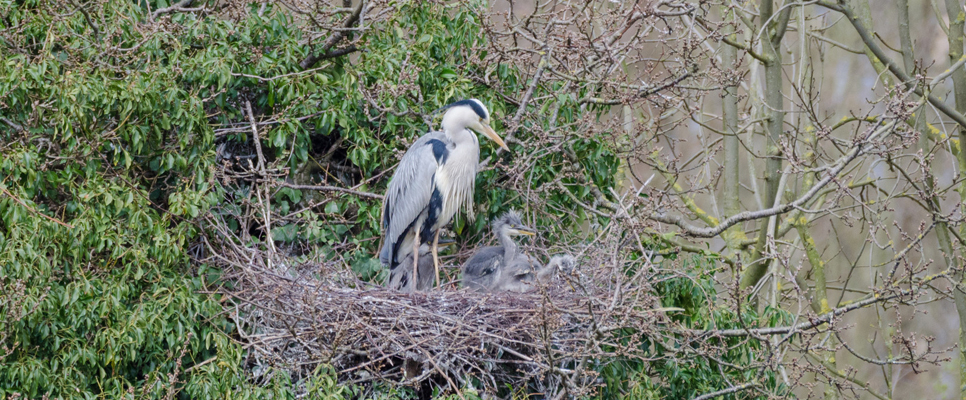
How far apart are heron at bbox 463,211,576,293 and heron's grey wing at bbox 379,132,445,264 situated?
1.57ft

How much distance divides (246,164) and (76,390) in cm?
187

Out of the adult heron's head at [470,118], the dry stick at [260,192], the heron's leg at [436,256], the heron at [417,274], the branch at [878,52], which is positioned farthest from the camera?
the branch at [878,52]

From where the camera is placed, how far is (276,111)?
5680 millimetres

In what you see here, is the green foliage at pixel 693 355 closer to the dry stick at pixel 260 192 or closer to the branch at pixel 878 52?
the dry stick at pixel 260 192

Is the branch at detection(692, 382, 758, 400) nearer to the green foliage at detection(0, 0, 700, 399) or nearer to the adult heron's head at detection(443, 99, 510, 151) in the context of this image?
the green foliage at detection(0, 0, 700, 399)

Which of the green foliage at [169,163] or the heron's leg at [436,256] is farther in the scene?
the heron's leg at [436,256]

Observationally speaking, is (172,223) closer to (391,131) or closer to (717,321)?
(391,131)

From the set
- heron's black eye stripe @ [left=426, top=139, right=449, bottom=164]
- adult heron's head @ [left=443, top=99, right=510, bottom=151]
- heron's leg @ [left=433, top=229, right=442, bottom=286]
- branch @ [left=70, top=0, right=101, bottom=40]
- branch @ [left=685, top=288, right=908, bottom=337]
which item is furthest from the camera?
heron's leg @ [left=433, top=229, right=442, bottom=286]

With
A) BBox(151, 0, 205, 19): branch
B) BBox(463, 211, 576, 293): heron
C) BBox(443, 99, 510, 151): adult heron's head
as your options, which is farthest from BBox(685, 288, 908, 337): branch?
BBox(151, 0, 205, 19): branch

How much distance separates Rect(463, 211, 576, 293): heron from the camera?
512cm

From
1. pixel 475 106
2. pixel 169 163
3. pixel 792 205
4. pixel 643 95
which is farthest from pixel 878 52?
pixel 169 163

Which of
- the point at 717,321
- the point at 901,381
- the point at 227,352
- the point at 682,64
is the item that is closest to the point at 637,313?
the point at 717,321

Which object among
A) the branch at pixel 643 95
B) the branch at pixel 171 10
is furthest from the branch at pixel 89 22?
the branch at pixel 643 95

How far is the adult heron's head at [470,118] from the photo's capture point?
205 inches
